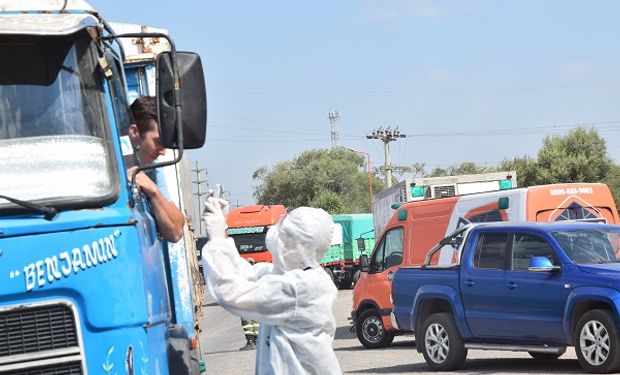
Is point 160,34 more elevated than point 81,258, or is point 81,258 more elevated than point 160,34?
point 160,34

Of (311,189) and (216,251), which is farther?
(311,189)

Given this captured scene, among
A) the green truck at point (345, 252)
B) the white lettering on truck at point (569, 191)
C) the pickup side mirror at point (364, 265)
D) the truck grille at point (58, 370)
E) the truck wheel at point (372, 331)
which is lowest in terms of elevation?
→ the green truck at point (345, 252)

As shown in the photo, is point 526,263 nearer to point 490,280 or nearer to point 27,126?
point 490,280

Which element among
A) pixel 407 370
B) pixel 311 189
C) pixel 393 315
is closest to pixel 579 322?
pixel 407 370

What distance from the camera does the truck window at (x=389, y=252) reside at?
71.2ft

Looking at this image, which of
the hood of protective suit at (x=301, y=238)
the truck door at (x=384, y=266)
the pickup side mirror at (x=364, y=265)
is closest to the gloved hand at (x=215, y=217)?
the hood of protective suit at (x=301, y=238)

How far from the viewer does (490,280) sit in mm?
15133

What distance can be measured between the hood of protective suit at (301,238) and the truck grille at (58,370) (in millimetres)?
1031

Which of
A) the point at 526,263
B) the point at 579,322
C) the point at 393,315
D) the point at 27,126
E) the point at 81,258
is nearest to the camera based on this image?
the point at 81,258

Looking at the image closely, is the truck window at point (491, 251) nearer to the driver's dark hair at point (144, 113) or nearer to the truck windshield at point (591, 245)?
the truck windshield at point (591, 245)

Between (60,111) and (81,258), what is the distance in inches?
32.3

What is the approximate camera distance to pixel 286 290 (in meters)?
5.51

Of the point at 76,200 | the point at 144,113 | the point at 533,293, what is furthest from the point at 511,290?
the point at 76,200

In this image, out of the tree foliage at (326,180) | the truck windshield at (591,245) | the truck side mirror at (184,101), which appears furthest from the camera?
the tree foliage at (326,180)
